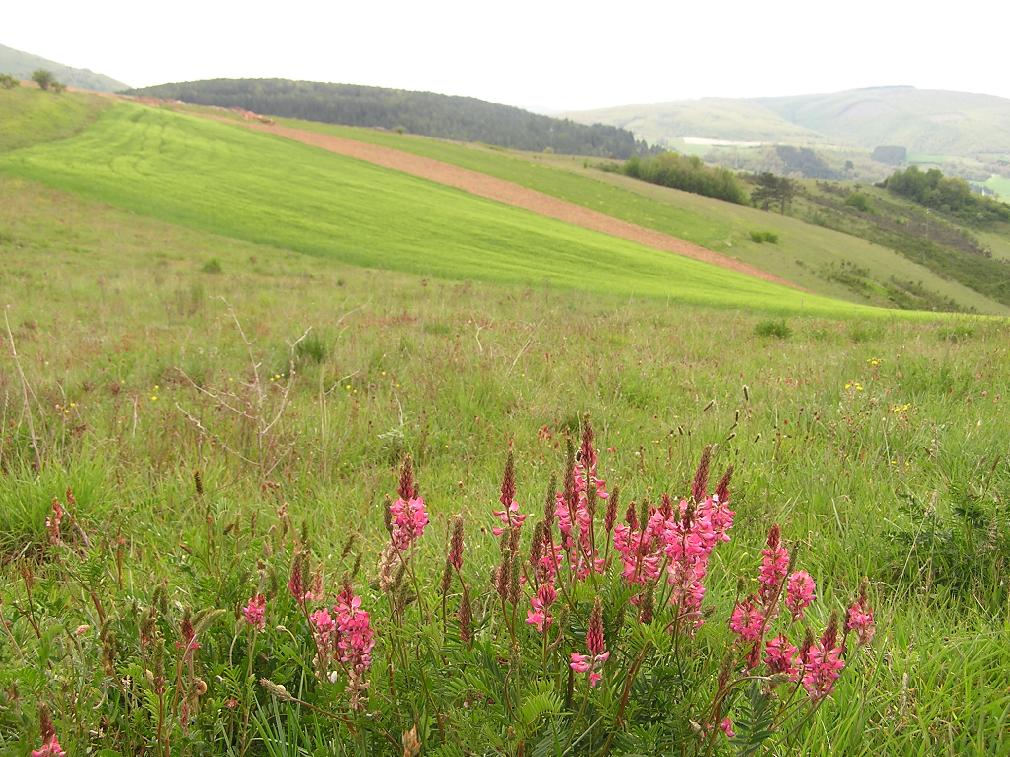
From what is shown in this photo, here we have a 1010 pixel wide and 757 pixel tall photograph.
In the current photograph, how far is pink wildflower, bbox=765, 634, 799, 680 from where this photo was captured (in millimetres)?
1476

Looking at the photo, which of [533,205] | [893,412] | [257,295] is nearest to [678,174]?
[533,205]

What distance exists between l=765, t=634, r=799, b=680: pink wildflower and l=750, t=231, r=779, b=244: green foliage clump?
5460 cm

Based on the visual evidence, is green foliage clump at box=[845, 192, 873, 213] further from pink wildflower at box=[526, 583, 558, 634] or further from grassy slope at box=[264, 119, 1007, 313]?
pink wildflower at box=[526, 583, 558, 634]

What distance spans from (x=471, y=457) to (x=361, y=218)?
105 feet

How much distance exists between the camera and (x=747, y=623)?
157cm

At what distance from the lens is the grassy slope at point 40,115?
43.2 metres

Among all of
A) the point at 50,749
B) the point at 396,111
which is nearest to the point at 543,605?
the point at 50,749

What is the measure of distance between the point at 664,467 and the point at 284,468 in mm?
2558

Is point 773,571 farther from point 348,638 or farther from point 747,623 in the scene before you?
point 348,638

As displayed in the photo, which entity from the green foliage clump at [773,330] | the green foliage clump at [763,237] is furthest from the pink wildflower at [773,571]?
the green foliage clump at [763,237]

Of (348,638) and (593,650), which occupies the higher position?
(593,650)

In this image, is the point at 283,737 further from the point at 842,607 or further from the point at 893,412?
the point at 893,412

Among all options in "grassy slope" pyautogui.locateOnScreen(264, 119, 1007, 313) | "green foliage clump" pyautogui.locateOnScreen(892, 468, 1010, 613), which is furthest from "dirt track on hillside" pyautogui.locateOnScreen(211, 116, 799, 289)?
"green foliage clump" pyautogui.locateOnScreen(892, 468, 1010, 613)

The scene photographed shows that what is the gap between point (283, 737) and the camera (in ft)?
5.35
